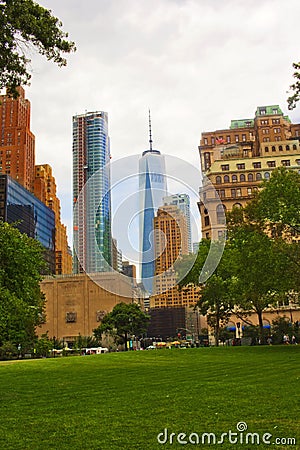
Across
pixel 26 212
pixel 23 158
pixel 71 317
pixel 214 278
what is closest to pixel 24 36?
pixel 214 278

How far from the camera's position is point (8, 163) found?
174625 millimetres

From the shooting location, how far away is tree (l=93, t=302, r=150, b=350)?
259 ft

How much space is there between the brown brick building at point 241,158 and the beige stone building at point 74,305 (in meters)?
37.8

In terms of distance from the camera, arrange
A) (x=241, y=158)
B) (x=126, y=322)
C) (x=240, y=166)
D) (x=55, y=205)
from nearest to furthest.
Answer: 1. (x=126, y=322)
2. (x=240, y=166)
3. (x=241, y=158)
4. (x=55, y=205)

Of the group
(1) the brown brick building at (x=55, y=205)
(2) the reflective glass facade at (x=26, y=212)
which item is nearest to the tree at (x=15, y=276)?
(2) the reflective glass facade at (x=26, y=212)

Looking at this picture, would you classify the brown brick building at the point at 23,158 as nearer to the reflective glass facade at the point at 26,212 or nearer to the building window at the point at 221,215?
the reflective glass facade at the point at 26,212

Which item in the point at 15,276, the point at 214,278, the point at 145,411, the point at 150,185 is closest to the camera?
the point at 145,411

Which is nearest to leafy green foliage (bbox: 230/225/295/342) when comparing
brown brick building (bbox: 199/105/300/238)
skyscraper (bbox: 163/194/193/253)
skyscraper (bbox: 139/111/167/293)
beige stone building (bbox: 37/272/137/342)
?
skyscraper (bbox: 163/194/193/253)

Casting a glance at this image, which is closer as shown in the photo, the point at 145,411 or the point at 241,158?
the point at 145,411

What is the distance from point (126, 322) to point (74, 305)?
4200 cm

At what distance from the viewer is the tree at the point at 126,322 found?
259 ft

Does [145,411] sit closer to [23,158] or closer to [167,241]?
[167,241]

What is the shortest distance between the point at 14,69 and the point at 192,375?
1169 centimetres

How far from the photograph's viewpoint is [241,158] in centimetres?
9125
